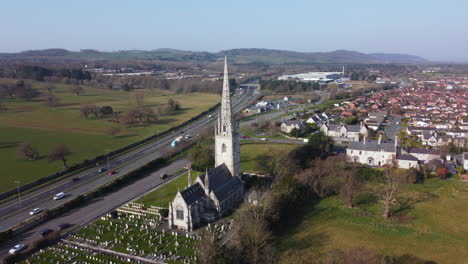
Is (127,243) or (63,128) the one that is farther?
(63,128)

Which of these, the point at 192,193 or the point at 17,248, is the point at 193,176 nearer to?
the point at 192,193

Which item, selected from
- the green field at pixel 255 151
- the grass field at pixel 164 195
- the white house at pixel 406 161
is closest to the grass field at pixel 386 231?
the white house at pixel 406 161

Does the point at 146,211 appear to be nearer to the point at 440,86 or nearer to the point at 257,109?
the point at 257,109

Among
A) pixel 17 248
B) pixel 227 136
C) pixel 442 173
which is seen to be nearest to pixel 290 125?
pixel 442 173

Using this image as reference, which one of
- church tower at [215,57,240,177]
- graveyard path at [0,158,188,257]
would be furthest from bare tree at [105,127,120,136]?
church tower at [215,57,240,177]

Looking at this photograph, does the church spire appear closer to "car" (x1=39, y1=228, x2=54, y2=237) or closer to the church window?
the church window
